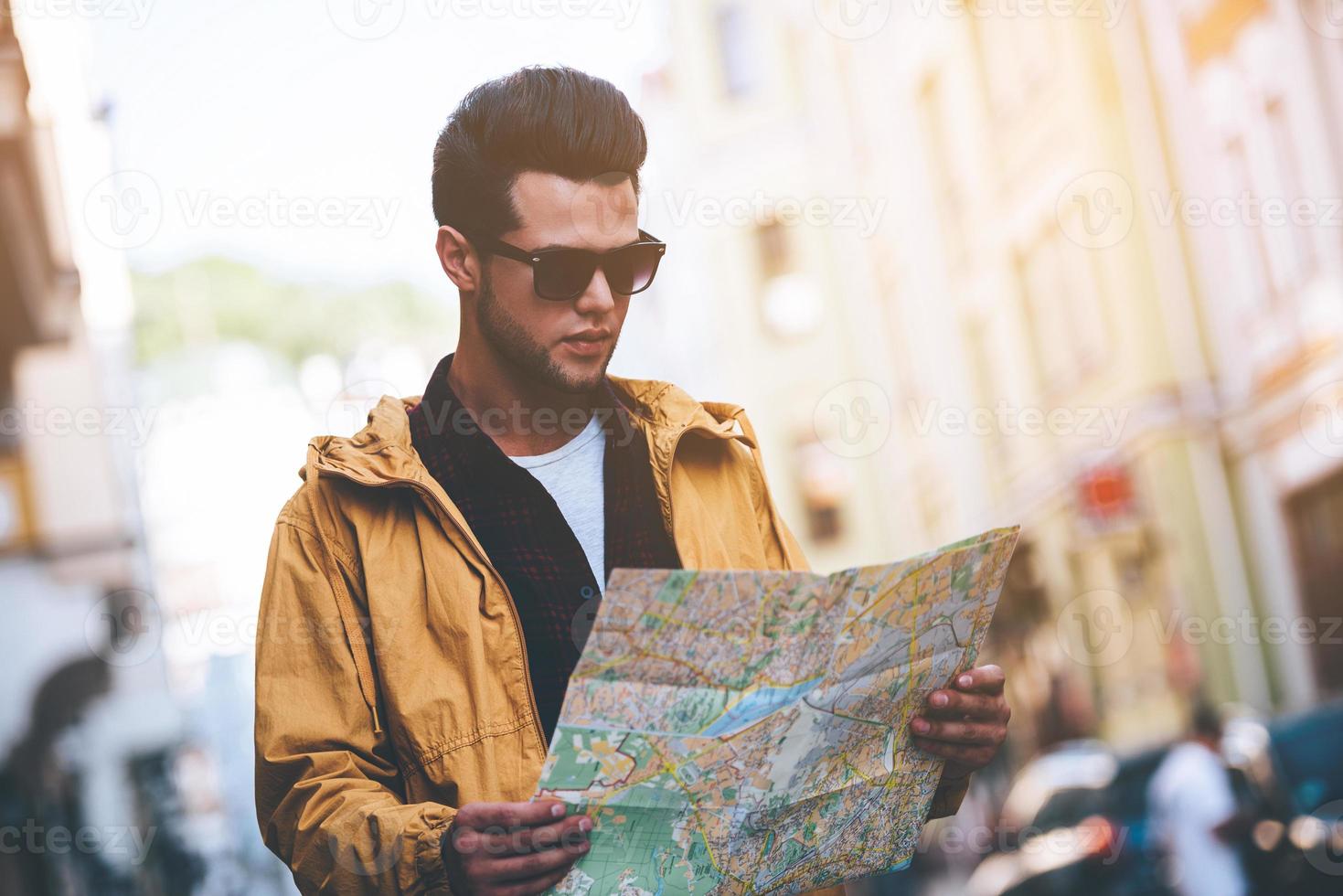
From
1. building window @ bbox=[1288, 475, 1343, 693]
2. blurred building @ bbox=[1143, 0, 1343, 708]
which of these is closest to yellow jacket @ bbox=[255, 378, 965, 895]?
blurred building @ bbox=[1143, 0, 1343, 708]

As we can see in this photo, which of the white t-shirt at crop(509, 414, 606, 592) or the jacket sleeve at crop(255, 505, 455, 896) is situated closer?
the jacket sleeve at crop(255, 505, 455, 896)

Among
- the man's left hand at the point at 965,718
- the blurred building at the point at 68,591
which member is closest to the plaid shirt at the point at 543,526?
the man's left hand at the point at 965,718

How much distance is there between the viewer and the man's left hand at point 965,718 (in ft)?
7.76

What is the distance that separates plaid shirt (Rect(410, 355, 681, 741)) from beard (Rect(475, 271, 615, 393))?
0.44 ft

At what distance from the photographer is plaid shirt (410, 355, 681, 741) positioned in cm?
252

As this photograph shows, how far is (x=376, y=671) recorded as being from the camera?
248cm

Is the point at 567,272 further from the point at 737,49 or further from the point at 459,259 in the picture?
the point at 737,49

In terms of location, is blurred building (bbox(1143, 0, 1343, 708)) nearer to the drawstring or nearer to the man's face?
the drawstring

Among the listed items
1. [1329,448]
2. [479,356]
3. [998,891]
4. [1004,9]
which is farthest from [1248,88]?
[479,356]

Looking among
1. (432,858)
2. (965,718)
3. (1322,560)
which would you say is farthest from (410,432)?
(1322,560)

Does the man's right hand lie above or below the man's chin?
below

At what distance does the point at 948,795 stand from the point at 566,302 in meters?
1.01

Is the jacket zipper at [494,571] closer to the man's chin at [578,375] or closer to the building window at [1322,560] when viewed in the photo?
the man's chin at [578,375]

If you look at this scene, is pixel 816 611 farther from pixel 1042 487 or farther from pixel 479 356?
pixel 1042 487
